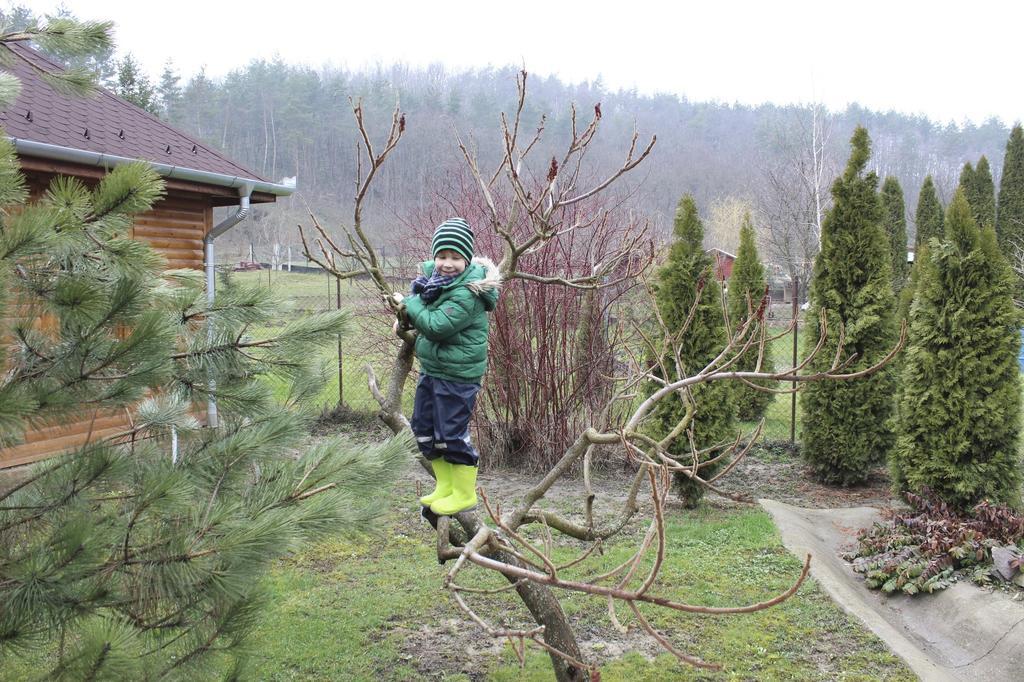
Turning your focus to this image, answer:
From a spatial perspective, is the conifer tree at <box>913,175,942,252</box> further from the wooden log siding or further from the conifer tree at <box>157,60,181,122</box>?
the conifer tree at <box>157,60,181,122</box>

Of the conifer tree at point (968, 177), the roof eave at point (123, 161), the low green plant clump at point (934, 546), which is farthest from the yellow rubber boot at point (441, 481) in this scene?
the conifer tree at point (968, 177)

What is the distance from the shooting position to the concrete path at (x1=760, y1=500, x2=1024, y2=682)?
161 inches

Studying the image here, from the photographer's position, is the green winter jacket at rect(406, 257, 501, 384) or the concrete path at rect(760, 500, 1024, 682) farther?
the concrete path at rect(760, 500, 1024, 682)

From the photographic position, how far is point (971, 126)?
157ft

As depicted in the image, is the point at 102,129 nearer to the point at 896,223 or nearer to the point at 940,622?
the point at 940,622

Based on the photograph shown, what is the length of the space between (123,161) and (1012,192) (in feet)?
75.4

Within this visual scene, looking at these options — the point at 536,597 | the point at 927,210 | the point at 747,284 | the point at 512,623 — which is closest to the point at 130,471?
the point at 536,597

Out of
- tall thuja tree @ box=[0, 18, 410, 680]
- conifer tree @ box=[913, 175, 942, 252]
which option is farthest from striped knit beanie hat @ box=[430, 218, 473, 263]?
conifer tree @ box=[913, 175, 942, 252]

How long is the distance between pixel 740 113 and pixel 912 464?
149 ft

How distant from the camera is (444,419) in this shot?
268 cm

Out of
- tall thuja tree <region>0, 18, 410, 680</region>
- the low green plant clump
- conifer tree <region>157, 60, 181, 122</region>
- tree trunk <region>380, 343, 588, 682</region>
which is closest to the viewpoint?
tall thuja tree <region>0, 18, 410, 680</region>

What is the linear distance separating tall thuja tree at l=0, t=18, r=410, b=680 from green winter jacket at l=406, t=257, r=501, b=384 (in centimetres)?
50

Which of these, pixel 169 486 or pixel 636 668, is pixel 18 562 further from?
pixel 636 668

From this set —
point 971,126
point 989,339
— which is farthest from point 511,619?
point 971,126
